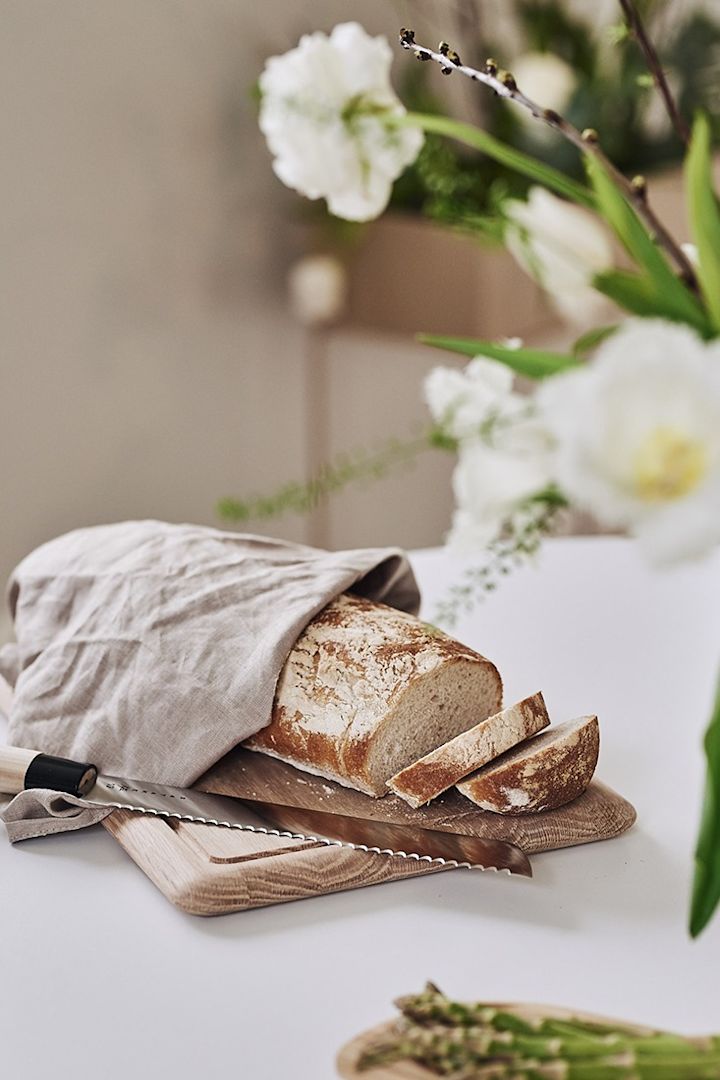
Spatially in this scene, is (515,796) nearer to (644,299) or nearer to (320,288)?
(644,299)

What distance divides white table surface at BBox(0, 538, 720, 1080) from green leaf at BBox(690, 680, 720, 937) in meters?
0.18

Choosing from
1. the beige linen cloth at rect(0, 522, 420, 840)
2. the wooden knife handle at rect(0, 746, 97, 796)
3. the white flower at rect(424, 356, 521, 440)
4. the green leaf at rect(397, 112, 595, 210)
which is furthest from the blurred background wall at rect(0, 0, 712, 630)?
the white flower at rect(424, 356, 521, 440)

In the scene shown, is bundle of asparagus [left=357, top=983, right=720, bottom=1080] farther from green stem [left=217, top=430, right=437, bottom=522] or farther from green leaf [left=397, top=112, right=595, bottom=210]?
green leaf [left=397, top=112, right=595, bottom=210]

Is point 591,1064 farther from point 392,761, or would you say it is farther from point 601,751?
point 601,751

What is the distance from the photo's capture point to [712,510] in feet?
1.31

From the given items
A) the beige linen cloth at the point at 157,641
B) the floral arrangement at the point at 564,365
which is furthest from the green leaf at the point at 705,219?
the beige linen cloth at the point at 157,641

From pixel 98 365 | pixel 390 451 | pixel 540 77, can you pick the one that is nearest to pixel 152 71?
pixel 98 365

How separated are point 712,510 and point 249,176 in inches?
130

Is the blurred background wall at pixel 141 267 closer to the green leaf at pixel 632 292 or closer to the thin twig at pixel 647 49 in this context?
the thin twig at pixel 647 49

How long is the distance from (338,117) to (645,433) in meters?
0.43

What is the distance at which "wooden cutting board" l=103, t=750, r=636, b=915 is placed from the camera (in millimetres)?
799

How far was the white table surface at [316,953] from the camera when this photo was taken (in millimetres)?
658

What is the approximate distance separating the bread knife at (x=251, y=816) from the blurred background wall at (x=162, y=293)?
85.0 inches

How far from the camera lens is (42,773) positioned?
3.02ft
